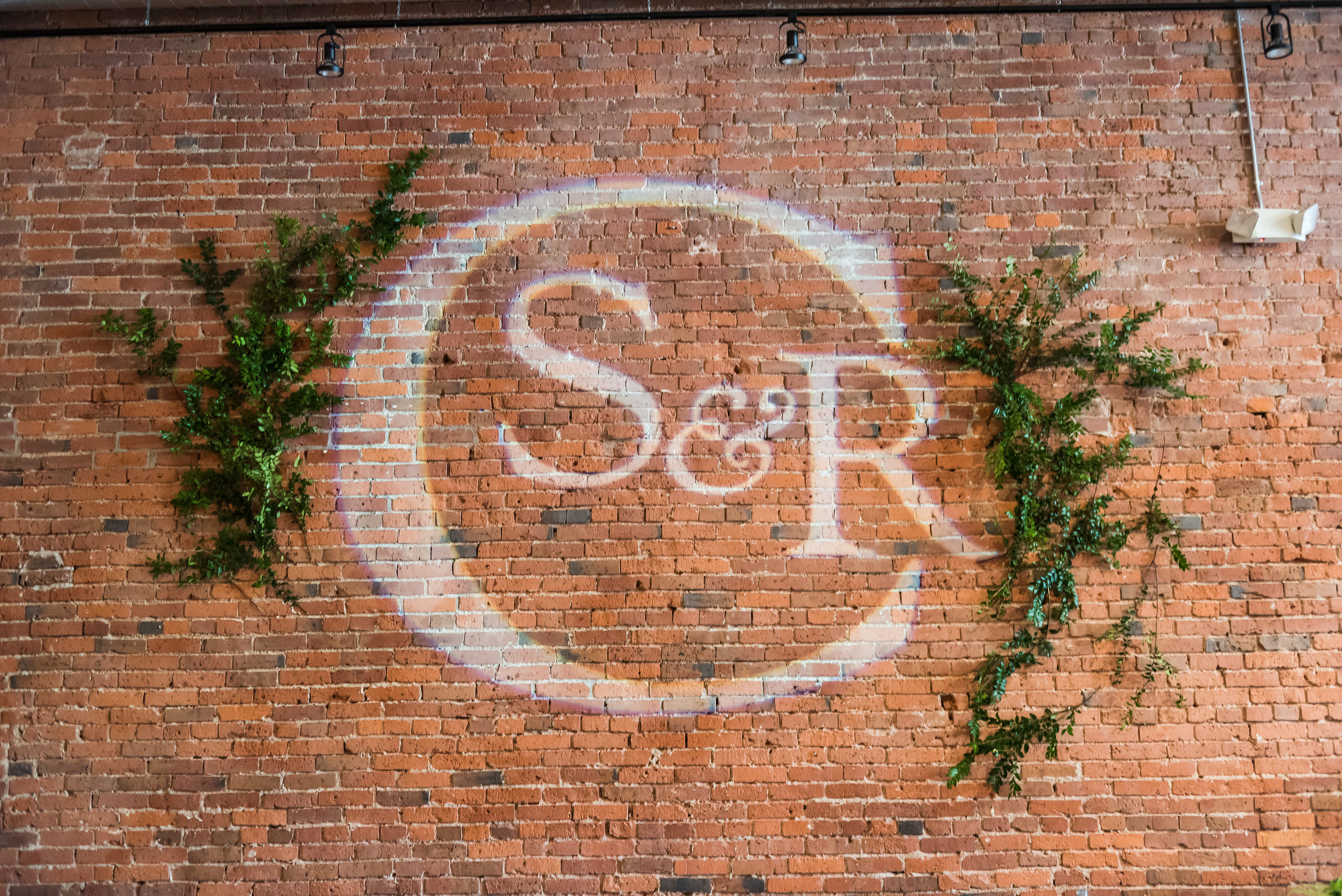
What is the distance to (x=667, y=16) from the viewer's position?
10.1 feet

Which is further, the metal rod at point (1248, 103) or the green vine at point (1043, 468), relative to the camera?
the metal rod at point (1248, 103)

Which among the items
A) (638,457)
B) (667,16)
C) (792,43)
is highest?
(667,16)

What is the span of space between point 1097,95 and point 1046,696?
2437 mm

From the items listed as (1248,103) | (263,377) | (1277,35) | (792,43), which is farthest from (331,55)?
(1248,103)

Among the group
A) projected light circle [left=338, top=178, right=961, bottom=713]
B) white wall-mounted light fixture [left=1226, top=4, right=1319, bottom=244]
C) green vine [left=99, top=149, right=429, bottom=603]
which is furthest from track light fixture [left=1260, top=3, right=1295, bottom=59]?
green vine [left=99, top=149, right=429, bottom=603]

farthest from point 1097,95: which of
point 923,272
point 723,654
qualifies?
point 723,654

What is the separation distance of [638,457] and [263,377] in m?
1.51

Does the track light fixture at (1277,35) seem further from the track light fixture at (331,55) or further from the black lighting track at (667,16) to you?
the track light fixture at (331,55)

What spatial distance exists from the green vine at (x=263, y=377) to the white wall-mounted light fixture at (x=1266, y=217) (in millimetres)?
3272

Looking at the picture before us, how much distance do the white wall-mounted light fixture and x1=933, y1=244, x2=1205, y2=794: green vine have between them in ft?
1.49

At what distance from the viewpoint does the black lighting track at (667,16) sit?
2.84 meters

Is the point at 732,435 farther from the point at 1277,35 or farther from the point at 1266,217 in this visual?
the point at 1277,35

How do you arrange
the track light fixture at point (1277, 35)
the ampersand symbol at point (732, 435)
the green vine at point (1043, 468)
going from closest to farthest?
the track light fixture at point (1277, 35), the green vine at point (1043, 468), the ampersand symbol at point (732, 435)

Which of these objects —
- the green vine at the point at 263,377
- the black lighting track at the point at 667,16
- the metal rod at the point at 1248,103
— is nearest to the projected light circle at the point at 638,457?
the green vine at the point at 263,377
